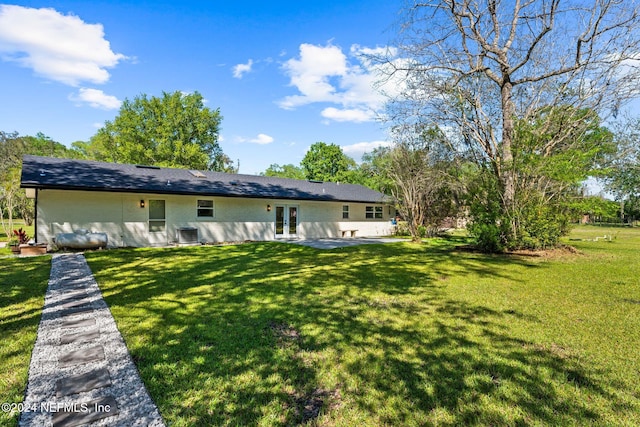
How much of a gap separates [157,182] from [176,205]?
134cm

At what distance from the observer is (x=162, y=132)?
32.4 metres

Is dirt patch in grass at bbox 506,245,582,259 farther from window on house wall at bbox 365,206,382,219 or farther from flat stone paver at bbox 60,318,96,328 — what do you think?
flat stone paver at bbox 60,318,96,328

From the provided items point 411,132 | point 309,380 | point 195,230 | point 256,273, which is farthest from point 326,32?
point 309,380

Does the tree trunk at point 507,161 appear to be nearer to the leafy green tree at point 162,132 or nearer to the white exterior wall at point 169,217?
the white exterior wall at point 169,217

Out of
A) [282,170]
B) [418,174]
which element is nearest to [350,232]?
[418,174]

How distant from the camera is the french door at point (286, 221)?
16328 millimetres

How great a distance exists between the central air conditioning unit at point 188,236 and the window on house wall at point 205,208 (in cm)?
81

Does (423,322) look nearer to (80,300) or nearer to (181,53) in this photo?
(80,300)

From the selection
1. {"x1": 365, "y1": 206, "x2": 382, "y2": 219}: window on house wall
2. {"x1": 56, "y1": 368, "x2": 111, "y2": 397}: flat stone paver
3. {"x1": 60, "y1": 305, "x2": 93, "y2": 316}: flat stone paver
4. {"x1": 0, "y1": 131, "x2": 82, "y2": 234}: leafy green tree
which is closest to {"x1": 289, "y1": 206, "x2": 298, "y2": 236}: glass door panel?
{"x1": 365, "y1": 206, "x2": 382, "y2": 219}: window on house wall

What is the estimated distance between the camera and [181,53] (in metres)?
15.6

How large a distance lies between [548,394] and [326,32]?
14431 mm

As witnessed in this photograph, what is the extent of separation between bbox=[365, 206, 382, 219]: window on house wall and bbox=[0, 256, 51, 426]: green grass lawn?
51.5ft

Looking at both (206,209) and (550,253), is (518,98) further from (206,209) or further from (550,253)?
(206,209)

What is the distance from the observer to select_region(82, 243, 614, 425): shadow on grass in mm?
2262
